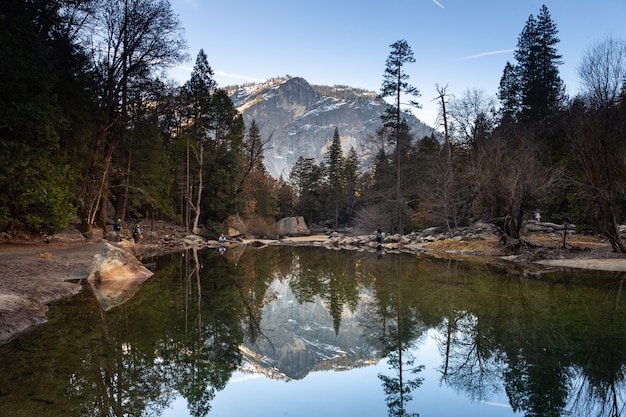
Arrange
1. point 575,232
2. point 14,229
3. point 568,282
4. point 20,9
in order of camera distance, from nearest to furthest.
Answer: point 568,282, point 20,9, point 14,229, point 575,232

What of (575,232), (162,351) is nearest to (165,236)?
(162,351)

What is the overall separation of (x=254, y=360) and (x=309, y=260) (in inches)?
544

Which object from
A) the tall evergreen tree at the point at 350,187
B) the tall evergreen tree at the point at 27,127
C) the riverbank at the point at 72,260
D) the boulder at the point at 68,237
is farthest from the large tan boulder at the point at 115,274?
the tall evergreen tree at the point at 350,187

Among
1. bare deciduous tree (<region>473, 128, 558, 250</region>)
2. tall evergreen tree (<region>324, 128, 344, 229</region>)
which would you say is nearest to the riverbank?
bare deciduous tree (<region>473, 128, 558, 250</region>)

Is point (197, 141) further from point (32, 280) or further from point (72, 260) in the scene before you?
point (32, 280)

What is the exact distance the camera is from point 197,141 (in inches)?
1300

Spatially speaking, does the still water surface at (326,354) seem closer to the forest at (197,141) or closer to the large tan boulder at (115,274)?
the large tan boulder at (115,274)

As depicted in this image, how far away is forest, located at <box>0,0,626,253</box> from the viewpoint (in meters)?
14.1

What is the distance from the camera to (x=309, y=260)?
64.4 ft

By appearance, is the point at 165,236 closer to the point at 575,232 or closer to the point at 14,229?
the point at 14,229

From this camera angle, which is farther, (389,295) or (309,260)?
(309,260)

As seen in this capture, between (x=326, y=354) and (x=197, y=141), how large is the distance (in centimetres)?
2939

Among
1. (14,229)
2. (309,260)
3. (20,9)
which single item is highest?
(20,9)

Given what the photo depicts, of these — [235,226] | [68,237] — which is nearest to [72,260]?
[68,237]
